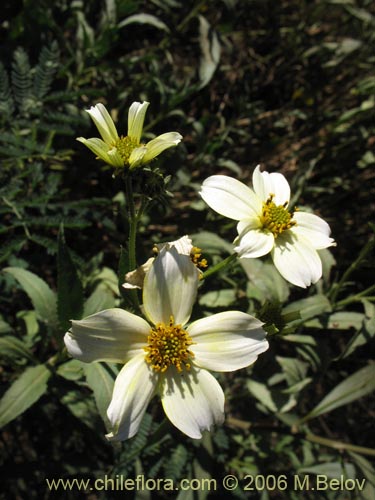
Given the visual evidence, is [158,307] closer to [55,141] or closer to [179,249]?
[179,249]

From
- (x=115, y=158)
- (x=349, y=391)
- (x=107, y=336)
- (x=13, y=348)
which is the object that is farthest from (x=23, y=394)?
(x=349, y=391)

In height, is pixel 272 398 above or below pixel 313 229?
below

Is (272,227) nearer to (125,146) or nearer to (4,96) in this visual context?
(125,146)

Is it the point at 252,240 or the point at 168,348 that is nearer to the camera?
the point at 168,348

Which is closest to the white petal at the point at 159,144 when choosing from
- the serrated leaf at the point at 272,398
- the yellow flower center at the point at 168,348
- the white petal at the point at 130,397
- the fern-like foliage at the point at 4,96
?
the yellow flower center at the point at 168,348

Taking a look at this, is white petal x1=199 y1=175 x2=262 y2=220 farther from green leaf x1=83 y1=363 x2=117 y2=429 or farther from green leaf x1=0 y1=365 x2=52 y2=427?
green leaf x1=0 y1=365 x2=52 y2=427

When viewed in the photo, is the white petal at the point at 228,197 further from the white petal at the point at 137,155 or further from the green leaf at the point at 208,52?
the green leaf at the point at 208,52

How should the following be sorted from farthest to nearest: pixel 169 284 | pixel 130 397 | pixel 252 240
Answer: pixel 252 240 → pixel 169 284 → pixel 130 397

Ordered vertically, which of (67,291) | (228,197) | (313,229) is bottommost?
(67,291)
